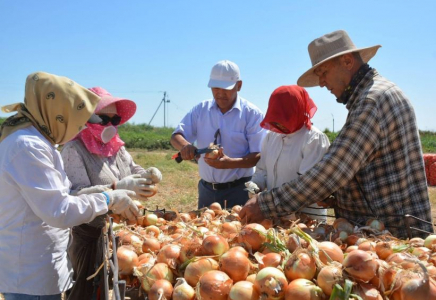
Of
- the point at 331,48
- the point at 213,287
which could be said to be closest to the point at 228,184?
the point at 331,48

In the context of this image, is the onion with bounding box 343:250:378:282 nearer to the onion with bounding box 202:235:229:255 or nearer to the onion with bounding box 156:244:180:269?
the onion with bounding box 202:235:229:255

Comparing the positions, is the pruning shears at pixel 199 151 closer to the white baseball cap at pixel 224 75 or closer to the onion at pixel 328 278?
the white baseball cap at pixel 224 75

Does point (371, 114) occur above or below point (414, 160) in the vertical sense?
above

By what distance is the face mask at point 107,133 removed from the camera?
254 centimetres

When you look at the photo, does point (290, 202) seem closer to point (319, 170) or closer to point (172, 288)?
point (319, 170)

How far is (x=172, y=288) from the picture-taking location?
4.75 feet

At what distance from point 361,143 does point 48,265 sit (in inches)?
65.2

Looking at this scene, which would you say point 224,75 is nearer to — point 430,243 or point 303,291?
point 430,243

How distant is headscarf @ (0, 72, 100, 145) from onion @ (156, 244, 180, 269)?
74cm

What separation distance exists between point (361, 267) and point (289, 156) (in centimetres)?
153

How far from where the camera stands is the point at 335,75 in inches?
94.0

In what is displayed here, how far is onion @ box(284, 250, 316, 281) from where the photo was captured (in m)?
1.29

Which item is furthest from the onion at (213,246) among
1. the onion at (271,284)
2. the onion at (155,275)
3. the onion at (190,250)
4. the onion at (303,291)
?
the onion at (303,291)

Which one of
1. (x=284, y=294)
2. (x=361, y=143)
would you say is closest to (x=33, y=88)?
(x=284, y=294)
